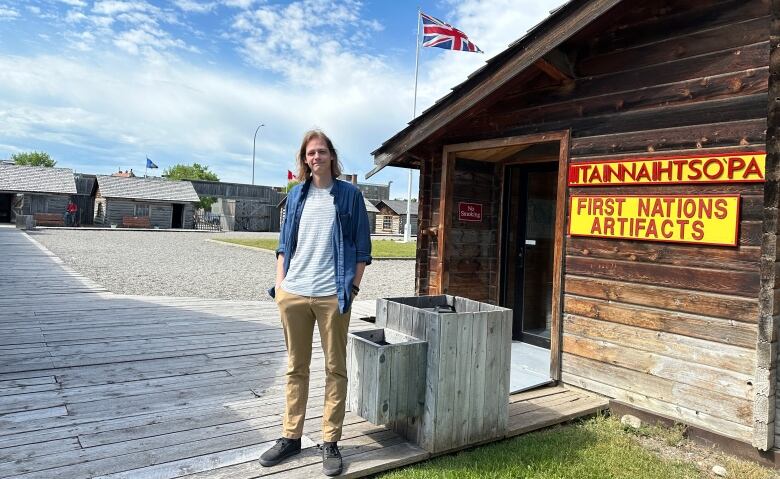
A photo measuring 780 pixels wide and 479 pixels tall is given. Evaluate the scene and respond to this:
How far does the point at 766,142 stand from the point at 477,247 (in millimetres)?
3282

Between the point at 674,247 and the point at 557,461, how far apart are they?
74.1 inches

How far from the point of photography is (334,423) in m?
3.08

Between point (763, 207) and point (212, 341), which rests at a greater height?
point (763, 207)

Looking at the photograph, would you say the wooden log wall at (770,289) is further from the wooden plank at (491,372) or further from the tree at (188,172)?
the tree at (188,172)

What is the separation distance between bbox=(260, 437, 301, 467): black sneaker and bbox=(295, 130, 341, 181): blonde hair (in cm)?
164

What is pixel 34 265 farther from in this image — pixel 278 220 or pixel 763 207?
pixel 278 220

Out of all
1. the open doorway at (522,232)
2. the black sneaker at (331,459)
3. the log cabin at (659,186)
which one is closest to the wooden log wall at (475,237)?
the open doorway at (522,232)

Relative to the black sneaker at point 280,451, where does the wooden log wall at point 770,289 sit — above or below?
above

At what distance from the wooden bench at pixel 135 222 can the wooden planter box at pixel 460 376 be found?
135ft

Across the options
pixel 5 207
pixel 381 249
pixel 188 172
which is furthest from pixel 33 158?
pixel 381 249

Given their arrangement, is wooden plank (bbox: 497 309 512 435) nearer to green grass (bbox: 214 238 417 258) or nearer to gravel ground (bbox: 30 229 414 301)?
gravel ground (bbox: 30 229 414 301)

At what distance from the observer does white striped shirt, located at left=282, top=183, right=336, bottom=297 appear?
306 centimetres

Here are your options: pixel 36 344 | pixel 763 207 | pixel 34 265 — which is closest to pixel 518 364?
pixel 763 207

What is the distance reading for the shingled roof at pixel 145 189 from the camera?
4025 cm
